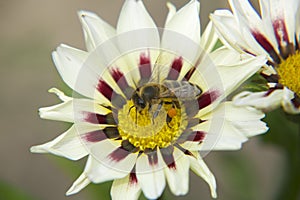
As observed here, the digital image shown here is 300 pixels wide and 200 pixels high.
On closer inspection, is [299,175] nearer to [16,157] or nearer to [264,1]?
[264,1]

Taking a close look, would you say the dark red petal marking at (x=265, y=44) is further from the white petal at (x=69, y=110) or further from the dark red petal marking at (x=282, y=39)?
the white petal at (x=69, y=110)

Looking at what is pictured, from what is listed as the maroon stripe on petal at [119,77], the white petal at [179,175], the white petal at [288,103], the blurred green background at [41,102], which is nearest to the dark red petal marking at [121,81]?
the maroon stripe on petal at [119,77]

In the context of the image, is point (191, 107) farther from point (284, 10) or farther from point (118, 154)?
point (284, 10)

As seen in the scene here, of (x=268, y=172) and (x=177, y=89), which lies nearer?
(x=177, y=89)

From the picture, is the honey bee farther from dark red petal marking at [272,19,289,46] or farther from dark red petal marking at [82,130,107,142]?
dark red petal marking at [272,19,289,46]

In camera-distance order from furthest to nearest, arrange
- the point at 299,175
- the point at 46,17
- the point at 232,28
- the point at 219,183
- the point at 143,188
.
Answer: the point at 46,17, the point at 219,183, the point at 299,175, the point at 232,28, the point at 143,188

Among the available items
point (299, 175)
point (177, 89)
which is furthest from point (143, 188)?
point (299, 175)
